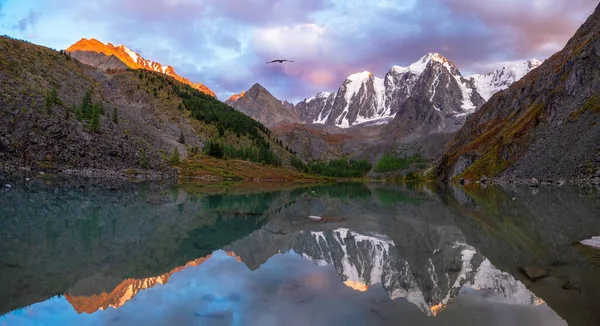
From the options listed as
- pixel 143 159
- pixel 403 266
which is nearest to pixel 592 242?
pixel 403 266

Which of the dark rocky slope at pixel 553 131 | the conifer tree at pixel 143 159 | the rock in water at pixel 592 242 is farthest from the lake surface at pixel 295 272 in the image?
the conifer tree at pixel 143 159

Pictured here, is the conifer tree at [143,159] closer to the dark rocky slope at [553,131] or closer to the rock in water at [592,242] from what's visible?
the dark rocky slope at [553,131]

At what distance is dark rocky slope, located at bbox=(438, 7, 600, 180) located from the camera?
3720 inches

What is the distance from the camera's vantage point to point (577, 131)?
101188 millimetres

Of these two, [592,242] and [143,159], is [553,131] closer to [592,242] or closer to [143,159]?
[592,242]

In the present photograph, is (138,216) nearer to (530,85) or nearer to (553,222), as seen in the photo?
(553,222)

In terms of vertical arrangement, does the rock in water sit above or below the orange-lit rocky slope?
above

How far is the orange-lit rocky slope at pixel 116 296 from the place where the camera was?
1433cm

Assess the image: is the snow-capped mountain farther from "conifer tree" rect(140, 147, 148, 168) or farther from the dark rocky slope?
"conifer tree" rect(140, 147, 148, 168)

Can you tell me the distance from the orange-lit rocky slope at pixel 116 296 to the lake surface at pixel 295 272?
65mm

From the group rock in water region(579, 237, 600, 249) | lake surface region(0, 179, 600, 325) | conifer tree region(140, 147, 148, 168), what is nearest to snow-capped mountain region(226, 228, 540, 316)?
lake surface region(0, 179, 600, 325)

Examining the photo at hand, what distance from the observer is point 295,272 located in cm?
2034

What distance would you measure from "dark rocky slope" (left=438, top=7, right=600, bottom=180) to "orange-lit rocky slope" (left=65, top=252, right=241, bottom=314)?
93207 millimetres

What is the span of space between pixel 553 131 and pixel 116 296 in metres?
135
